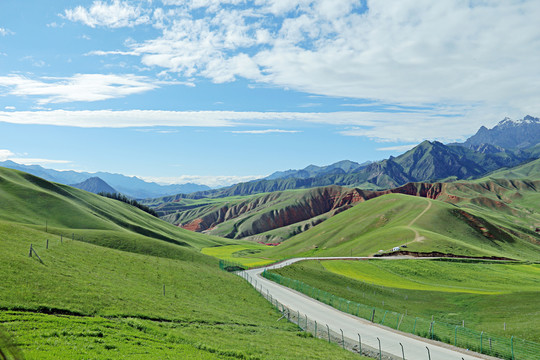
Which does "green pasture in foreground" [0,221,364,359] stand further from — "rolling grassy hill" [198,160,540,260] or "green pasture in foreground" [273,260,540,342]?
"rolling grassy hill" [198,160,540,260]

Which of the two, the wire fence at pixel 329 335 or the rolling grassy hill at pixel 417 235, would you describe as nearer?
the wire fence at pixel 329 335

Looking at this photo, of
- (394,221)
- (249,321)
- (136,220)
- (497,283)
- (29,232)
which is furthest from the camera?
(394,221)

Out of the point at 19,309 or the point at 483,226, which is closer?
the point at 19,309

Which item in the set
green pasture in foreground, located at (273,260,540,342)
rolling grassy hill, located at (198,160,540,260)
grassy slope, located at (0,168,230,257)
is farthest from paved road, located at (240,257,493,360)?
rolling grassy hill, located at (198,160,540,260)

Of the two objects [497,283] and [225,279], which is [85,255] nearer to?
[225,279]

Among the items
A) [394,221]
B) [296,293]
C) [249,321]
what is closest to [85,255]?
[249,321]

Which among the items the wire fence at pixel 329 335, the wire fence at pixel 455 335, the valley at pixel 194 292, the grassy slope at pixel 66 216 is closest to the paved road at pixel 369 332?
the wire fence at pixel 329 335

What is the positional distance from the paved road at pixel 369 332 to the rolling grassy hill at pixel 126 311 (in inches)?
180

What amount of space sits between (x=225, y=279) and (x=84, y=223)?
6304cm

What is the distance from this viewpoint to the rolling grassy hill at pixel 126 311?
21.8 m

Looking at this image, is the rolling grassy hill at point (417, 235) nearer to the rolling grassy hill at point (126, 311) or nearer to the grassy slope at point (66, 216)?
the grassy slope at point (66, 216)

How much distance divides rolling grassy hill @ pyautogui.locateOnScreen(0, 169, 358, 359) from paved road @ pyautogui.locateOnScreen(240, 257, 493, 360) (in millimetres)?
4569

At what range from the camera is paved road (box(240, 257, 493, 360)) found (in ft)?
108

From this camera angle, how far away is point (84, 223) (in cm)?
10681
